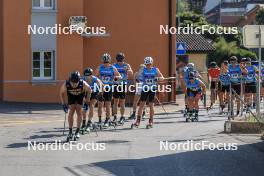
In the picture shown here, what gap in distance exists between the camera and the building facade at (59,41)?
89.4 feet

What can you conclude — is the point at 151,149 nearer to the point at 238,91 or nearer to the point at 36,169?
the point at 36,169

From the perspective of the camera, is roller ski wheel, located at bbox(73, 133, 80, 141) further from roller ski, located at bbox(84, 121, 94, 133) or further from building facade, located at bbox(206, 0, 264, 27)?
building facade, located at bbox(206, 0, 264, 27)

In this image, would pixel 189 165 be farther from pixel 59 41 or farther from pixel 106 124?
pixel 59 41

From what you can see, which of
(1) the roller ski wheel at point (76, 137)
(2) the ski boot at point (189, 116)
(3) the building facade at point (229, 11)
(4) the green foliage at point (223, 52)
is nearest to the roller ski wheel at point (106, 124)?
(1) the roller ski wheel at point (76, 137)

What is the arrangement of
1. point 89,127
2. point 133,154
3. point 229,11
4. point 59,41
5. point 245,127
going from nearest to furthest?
1. point 133,154
2. point 245,127
3. point 89,127
4. point 59,41
5. point 229,11

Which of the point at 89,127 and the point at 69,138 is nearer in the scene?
the point at 69,138

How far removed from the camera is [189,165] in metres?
12.2

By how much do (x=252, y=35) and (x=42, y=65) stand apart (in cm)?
1226

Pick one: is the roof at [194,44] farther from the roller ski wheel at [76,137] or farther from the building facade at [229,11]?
the building facade at [229,11]

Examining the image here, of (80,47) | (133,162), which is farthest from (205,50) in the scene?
(133,162)

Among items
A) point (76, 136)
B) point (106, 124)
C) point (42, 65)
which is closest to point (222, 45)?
point (42, 65)

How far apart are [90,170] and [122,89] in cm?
754

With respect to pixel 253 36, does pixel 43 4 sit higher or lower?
higher

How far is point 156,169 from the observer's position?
11.7 m
